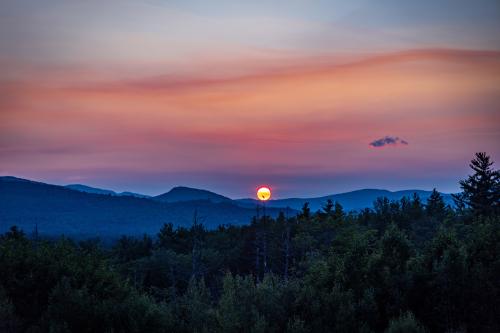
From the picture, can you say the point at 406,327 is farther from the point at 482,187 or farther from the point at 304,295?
the point at 482,187

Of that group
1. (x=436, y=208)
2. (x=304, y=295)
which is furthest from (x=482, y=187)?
(x=304, y=295)

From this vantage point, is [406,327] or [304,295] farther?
[304,295]

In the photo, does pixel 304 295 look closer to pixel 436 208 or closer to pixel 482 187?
pixel 482 187

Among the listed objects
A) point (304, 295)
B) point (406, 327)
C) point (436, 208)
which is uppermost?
point (436, 208)

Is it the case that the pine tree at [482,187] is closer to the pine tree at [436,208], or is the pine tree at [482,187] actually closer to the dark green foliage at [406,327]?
the pine tree at [436,208]

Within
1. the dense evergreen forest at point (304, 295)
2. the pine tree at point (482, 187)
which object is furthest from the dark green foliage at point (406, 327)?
the pine tree at point (482, 187)

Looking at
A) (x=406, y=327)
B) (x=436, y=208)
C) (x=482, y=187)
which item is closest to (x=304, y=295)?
(x=406, y=327)

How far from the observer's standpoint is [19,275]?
28.4 m

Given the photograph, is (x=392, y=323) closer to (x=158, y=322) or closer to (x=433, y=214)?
(x=158, y=322)

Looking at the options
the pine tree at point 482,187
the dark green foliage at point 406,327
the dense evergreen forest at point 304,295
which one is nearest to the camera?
the dark green foliage at point 406,327

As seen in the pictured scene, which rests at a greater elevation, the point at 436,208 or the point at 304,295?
the point at 436,208

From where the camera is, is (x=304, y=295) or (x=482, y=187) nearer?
(x=304, y=295)

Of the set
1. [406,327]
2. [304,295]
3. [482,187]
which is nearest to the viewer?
[406,327]

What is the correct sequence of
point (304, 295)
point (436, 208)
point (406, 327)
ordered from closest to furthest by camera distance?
point (406, 327)
point (304, 295)
point (436, 208)
